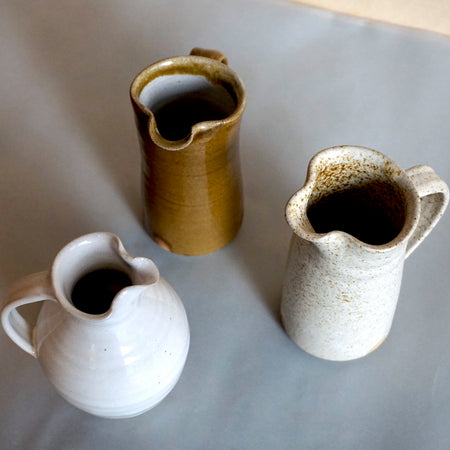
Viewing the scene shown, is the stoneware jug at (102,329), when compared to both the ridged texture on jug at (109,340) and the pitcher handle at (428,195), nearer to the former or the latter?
the ridged texture on jug at (109,340)

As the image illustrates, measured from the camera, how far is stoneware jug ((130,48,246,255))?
0.64 meters

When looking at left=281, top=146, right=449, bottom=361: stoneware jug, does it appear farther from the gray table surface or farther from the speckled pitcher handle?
the speckled pitcher handle

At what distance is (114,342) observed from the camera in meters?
0.54

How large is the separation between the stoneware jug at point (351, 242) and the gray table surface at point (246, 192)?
0.07 metres

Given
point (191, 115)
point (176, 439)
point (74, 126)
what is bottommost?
point (176, 439)

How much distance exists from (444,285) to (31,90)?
2.47ft

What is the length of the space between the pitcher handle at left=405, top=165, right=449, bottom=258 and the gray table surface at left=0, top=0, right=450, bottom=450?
0.17 m

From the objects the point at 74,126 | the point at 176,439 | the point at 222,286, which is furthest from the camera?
the point at 74,126

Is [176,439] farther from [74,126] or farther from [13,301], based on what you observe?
[74,126]

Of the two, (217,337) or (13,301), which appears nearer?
(13,301)

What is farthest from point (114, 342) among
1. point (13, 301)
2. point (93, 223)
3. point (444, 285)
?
point (444, 285)

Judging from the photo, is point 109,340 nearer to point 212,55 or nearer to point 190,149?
point 190,149

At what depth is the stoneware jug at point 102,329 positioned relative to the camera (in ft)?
1.77

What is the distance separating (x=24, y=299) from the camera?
542 millimetres
